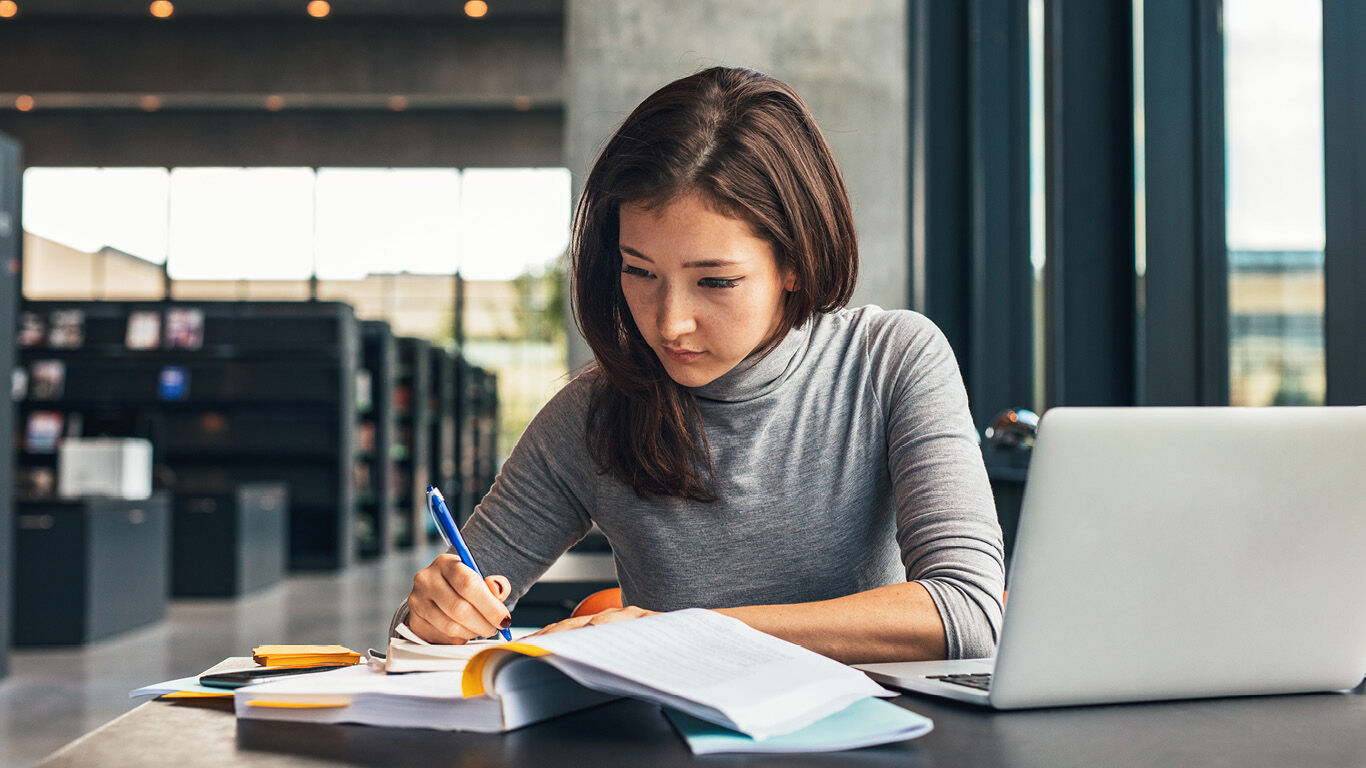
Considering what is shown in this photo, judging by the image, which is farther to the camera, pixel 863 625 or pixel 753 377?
pixel 753 377

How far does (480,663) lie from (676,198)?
59cm

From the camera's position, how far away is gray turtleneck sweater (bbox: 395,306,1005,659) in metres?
1.30

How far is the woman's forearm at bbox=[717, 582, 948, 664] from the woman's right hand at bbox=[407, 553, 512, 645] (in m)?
0.21

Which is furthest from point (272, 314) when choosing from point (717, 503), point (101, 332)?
point (717, 503)

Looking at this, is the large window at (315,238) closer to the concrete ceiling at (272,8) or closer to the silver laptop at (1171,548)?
the concrete ceiling at (272,8)

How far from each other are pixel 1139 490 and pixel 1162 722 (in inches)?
5.8

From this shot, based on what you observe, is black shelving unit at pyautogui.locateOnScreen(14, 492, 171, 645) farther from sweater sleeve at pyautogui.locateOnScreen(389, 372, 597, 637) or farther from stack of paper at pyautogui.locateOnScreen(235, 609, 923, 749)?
stack of paper at pyautogui.locateOnScreen(235, 609, 923, 749)

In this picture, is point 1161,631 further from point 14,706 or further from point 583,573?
point 14,706

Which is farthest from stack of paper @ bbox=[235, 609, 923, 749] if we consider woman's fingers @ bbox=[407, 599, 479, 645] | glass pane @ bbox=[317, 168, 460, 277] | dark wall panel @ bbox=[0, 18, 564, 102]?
glass pane @ bbox=[317, 168, 460, 277]

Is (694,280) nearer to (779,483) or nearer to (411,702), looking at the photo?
(779,483)

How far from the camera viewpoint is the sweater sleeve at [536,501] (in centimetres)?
137

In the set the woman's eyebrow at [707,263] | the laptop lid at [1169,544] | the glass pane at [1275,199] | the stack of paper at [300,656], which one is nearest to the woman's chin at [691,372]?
the woman's eyebrow at [707,263]

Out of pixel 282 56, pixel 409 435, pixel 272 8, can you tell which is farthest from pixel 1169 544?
pixel 282 56

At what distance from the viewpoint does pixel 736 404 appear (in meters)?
1.34
